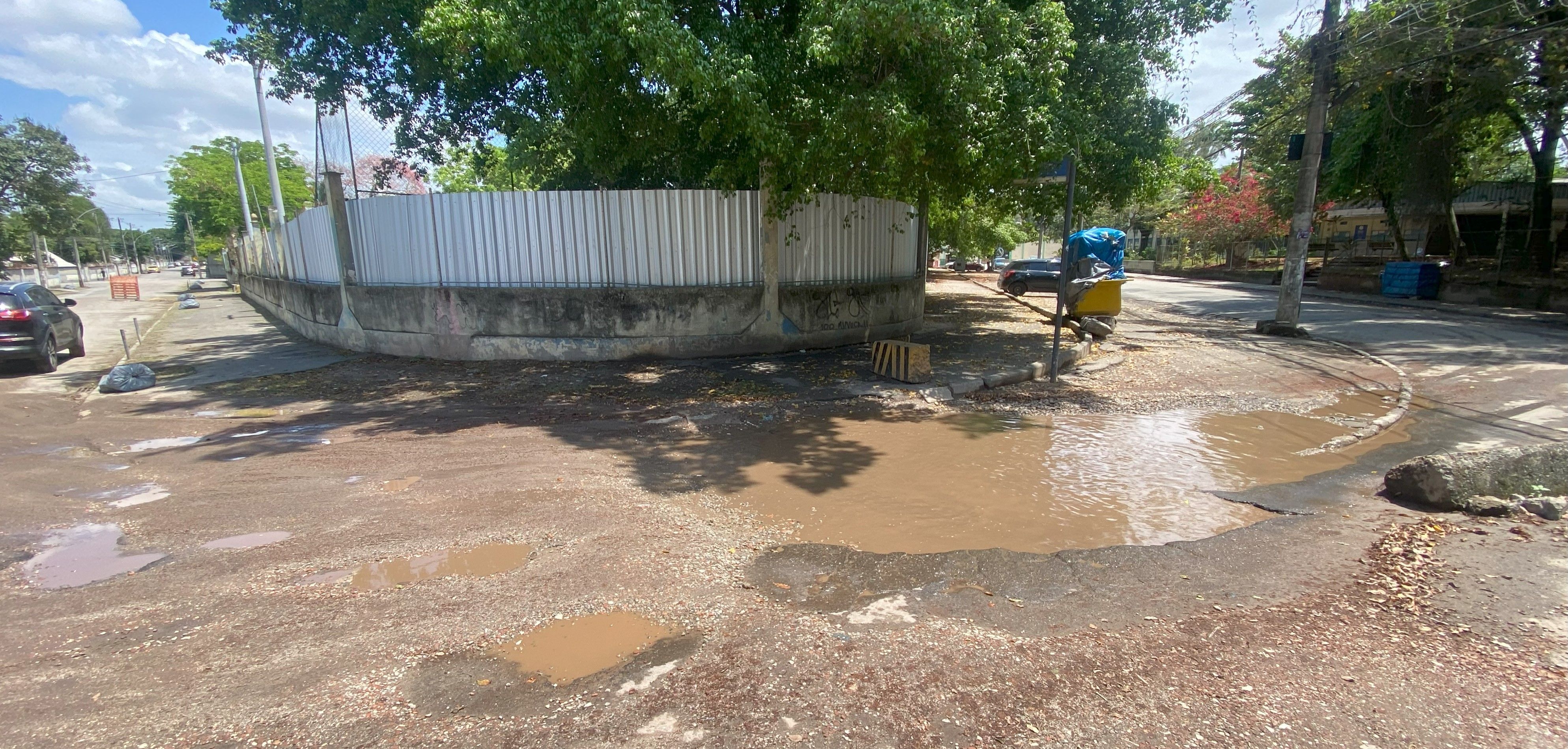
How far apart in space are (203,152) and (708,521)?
1711 inches

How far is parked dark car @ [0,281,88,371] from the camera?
34.4ft

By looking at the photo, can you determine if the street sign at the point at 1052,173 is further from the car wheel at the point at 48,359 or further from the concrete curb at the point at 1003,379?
the car wheel at the point at 48,359

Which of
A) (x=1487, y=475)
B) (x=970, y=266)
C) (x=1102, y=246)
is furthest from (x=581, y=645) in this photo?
(x=970, y=266)

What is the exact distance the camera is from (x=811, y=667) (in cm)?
304

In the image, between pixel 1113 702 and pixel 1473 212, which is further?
pixel 1473 212

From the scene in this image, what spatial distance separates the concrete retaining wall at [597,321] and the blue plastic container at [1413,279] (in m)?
20.5

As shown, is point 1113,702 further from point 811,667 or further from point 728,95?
point 728,95

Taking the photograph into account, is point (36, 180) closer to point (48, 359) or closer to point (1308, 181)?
point (48, 359)

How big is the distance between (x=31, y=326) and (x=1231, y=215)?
145 feet

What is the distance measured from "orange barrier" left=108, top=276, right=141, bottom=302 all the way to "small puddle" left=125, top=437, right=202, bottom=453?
97.2 feet

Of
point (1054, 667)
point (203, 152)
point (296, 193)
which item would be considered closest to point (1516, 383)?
point (1054, 667)

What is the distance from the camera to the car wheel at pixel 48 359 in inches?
431

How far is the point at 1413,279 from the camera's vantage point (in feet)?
70.2

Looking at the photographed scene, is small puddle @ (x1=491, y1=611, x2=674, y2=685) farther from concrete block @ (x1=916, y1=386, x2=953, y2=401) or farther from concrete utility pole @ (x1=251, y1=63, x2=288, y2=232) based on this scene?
concrete utility pole @ (x1=251, y1=63, x2=288, y2=232)
